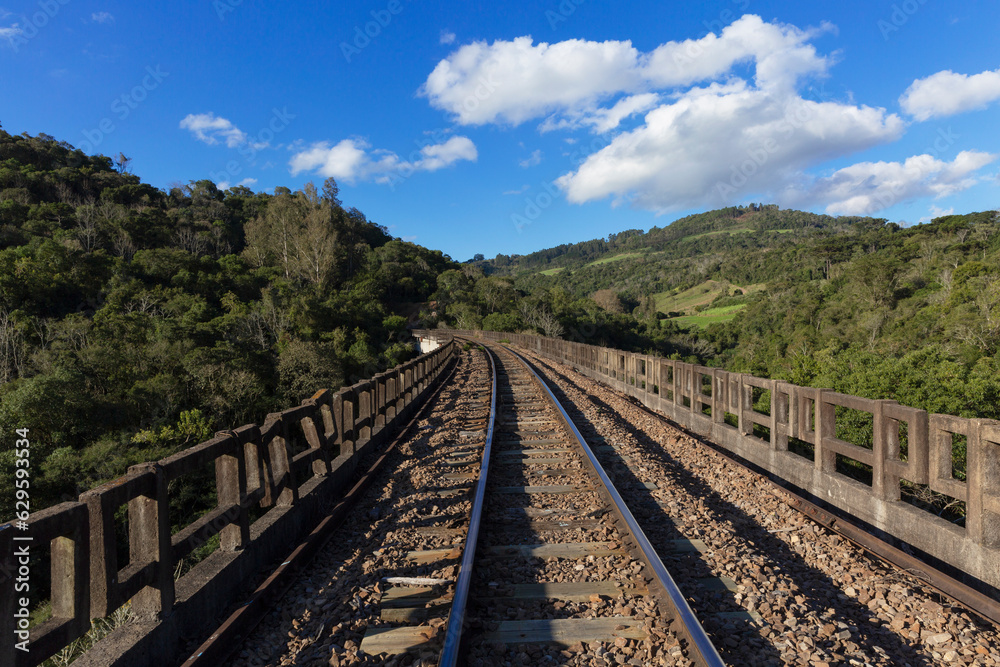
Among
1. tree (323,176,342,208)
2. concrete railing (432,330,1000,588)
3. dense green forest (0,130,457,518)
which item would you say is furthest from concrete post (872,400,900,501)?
tree (323,176,342,208)

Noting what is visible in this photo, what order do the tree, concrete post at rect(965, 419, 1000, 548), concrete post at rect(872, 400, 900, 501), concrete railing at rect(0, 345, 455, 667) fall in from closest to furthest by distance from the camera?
1. concrete railing at rect(0, 345, 455, 667)
2. concrete post at rect(965, 419, 1000, 548)
3. concrete post at rect(872, 400, 900, 501)
4. the tree

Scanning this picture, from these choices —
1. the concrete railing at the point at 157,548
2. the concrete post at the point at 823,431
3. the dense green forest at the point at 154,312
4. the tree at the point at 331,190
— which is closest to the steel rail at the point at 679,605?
the concrete post at the point at 823,431

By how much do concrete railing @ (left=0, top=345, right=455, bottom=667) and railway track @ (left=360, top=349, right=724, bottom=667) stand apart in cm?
114

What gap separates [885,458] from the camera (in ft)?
15.7

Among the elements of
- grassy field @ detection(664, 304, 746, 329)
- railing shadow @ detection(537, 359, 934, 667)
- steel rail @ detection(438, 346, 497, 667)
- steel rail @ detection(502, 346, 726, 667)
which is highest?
grassy field @ detection(664, 304, 746, 329)

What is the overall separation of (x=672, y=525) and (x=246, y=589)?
3526 mm

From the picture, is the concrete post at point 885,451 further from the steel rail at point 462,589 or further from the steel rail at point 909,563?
the steel rail at point 462,589

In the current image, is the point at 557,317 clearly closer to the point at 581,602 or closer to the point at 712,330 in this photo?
the point at 712,330

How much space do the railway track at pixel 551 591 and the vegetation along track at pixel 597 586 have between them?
0.05ft

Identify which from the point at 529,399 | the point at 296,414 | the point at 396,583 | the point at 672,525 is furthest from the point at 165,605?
the point at 529,399

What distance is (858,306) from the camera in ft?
200

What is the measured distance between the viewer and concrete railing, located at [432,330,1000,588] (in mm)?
3844

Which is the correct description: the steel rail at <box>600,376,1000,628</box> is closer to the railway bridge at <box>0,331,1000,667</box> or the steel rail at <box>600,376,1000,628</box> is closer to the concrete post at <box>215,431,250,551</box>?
the railway bridge at <box>0,331,1000,667</box>

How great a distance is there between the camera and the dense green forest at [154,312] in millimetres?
21719
